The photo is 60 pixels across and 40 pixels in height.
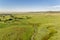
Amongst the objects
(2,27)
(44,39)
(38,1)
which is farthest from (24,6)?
(44,39)

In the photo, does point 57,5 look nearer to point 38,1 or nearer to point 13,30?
point 38,1

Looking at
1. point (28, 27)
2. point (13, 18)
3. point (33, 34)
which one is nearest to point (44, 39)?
point (33, 34)

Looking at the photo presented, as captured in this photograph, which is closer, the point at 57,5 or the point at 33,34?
the point at 33,34

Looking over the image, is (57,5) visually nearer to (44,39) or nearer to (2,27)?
(44,39)

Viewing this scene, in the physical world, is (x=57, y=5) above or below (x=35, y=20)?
above

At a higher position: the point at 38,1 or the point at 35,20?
the point at 38,1

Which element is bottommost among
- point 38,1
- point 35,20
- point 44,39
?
point 44,39
